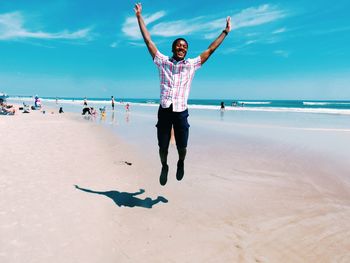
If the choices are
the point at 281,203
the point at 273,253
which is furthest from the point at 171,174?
the point at 273,253

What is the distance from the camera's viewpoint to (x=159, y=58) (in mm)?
4223

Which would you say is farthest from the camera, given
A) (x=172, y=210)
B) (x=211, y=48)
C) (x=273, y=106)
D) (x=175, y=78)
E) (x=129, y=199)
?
(x=273, y=106)

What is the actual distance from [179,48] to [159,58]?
30cm

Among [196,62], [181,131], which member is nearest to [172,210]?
[181,131]

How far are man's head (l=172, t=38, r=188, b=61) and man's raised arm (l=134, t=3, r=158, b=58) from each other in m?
0.29

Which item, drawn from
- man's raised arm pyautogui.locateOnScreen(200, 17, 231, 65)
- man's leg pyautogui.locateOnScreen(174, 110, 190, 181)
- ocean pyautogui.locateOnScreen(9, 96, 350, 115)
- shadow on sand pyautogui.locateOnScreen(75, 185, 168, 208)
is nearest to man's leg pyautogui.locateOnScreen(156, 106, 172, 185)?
man's leg pyautogui.locateOnScreen(174, 110, 190, 181)

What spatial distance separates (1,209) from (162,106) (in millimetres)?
2567

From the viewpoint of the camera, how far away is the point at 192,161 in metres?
7.92

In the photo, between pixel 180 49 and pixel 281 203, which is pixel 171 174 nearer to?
pixel 281 203

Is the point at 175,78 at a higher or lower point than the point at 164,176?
higher

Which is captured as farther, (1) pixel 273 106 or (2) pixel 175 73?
(1) pixel 273 106

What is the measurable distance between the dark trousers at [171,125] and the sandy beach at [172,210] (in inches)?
38.0

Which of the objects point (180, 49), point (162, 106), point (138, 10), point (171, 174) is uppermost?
point (138, 10)

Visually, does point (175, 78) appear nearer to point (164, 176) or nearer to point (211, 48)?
point (211, 48)
